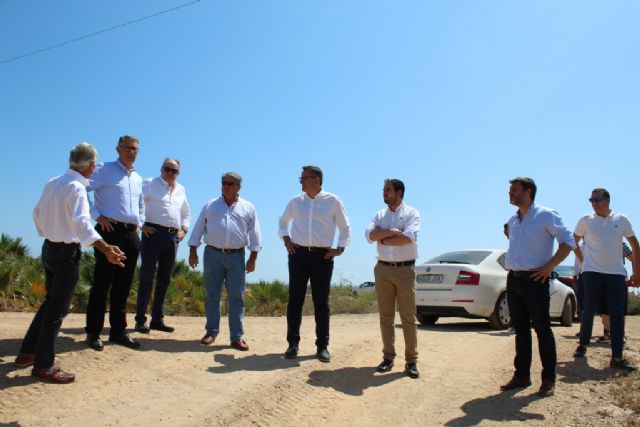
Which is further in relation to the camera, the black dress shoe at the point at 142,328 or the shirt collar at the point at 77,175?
the black dress shoe at the point at 142,328

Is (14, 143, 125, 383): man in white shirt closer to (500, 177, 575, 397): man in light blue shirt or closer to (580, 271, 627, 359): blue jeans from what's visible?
(500, 177, 575, 397): man in light blue shirt

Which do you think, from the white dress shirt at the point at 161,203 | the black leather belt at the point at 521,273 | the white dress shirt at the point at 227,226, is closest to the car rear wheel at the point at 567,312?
the black leather belt at the point at 521,273

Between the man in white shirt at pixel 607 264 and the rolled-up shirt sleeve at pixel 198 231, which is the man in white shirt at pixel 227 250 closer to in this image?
the rolled-up shirt sleeve at pixel 198 231

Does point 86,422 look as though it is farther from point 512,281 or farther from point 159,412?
point 512,281

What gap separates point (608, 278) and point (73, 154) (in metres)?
6.83

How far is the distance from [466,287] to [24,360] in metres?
7.59

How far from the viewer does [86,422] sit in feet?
15.6

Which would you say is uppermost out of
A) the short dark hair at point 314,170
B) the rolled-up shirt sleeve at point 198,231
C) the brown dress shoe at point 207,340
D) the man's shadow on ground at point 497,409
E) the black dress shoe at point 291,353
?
the short dark hair at point 314,170

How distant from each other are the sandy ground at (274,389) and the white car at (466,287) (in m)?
2.54

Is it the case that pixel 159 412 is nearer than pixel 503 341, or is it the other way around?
pixel 159 412

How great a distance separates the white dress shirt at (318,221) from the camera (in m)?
7.11

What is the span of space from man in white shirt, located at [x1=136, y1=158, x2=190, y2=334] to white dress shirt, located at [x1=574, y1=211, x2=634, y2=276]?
18.7 ft

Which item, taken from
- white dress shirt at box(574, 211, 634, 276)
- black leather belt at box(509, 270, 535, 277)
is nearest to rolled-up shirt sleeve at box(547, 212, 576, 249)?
black leather belt at box(509, 270, 535, 277)

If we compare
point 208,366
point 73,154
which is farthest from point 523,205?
point 73,154
